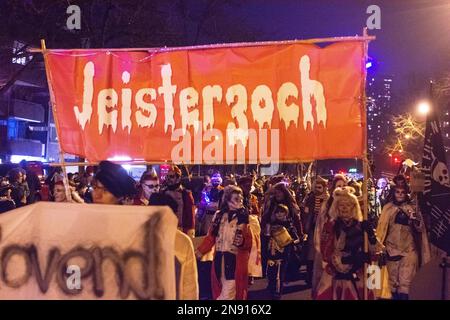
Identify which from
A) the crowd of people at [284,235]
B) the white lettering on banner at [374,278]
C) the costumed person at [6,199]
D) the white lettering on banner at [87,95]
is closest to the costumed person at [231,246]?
the crowd of people at [284,235]

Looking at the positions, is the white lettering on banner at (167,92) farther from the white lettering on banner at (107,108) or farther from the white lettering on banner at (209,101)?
the white lettering on banner at (107,108)

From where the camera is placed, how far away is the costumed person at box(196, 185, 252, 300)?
7.59m

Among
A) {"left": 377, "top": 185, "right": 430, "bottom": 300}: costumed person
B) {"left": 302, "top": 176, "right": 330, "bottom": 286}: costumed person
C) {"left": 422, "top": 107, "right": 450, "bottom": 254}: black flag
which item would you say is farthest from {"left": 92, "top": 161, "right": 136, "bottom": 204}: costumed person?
{"left": 302, "top": 176, "right": 330, "bottom": 286}: costumed person

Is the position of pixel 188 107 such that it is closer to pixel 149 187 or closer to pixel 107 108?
pixel 107 108

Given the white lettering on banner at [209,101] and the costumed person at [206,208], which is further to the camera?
the costumed person at [206,208]

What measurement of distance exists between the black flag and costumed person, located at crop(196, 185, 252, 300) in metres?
2.49

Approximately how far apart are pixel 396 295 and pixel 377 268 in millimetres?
803

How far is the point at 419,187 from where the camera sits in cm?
816

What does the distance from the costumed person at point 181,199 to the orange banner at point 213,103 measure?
3.04 metres

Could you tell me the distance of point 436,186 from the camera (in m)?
5.81

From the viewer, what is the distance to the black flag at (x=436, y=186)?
567 centimetres

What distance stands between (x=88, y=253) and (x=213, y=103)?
3032 millimetres

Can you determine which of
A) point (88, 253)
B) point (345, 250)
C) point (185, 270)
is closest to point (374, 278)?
point (345, 250)

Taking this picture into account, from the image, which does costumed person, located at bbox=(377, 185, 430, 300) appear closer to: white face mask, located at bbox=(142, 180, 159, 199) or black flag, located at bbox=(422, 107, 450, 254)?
black flag, located at bbox=(422, 107, 450, 254)
